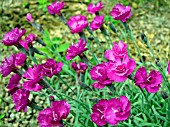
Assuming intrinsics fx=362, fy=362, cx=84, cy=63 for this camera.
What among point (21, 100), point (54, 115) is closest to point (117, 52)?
point (54, 115)

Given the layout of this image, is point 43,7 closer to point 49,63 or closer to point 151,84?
point 49,63

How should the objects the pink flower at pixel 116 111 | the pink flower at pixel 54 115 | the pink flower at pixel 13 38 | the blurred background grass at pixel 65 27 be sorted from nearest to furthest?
1. the pink flower at pixel 116 111
2. the pink flower at pixel 54 115
3. the pink flower at pixel 13 38
4. the blurred background grass at pixel 65 27

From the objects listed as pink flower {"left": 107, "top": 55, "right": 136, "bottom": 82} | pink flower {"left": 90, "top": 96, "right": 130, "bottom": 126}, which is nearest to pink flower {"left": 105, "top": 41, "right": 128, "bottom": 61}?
pink flower {"left": 107, "top": 55, "right": 136, "bottom": 82}

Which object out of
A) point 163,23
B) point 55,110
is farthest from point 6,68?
point 163,23

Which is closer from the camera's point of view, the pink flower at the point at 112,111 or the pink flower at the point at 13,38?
the pink flower at the point at 112,111

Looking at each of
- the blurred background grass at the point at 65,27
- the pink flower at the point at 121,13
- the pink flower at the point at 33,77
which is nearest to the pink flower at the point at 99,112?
the pink flower at the point at 33,77

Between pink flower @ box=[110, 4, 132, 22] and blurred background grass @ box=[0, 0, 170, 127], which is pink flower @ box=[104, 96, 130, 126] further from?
blurred background grass @ box=[0, 0, 170, 127]

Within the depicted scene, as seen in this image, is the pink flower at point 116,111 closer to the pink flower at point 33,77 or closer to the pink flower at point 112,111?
the pink flower at point 112,111

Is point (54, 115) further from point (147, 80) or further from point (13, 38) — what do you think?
point (13, 38)
